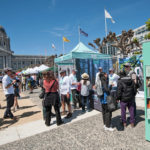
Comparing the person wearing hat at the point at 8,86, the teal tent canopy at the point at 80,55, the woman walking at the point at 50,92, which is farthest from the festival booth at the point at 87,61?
the person wearing hat at the point at 8,86

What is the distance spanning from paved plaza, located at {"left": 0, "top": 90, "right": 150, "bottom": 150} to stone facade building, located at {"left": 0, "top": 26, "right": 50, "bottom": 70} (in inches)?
3514

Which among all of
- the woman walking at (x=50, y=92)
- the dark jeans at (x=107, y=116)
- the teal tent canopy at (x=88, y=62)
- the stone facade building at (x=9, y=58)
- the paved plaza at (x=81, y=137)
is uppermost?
the stone facade building at (x=9, y=58)

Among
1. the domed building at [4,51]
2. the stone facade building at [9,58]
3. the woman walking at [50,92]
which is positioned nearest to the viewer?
the woman walking at [50,92]

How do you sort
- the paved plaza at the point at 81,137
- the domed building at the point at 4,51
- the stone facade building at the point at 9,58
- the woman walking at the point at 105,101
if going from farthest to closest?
the stone facade building at the point at 9,58 < the domed building at the point at 4,51 < the woman walking at the point at 105,101 < the paved plaza at the point at 81,137

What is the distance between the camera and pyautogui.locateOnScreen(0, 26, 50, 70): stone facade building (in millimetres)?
83375

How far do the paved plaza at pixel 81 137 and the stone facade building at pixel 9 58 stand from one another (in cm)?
8925

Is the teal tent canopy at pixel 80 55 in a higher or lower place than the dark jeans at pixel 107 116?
higher

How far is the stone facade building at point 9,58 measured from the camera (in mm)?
83375

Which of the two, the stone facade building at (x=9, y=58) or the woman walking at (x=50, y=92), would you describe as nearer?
the woman walking at (x=50, y=92)

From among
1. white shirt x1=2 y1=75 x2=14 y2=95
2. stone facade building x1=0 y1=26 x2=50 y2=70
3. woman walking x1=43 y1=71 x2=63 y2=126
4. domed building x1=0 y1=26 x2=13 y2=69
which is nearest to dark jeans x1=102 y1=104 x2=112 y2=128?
woman walking x1=43 y1=71 x2=63 y2=126

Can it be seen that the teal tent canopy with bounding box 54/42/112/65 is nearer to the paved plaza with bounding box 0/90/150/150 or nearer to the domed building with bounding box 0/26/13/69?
the paved plaza with bounding box 0/90/150/150

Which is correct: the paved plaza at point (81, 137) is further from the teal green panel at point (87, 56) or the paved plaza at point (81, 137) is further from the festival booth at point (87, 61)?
the festival booth at point (87, 61)

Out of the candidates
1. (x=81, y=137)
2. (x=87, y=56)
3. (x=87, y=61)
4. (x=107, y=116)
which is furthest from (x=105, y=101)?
(x=87, y=61)

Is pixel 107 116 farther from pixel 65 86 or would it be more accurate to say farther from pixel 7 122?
pixel 7 122
